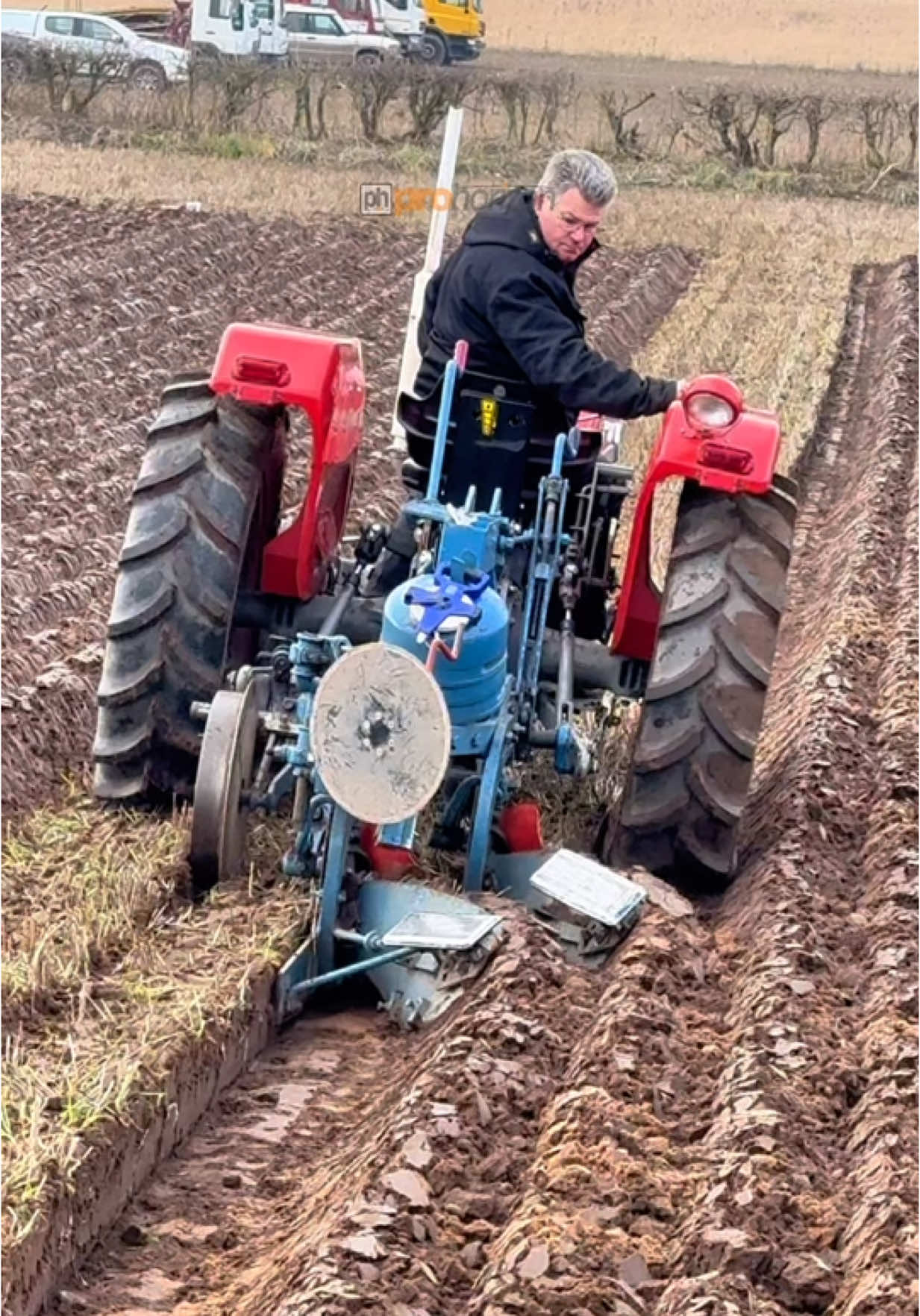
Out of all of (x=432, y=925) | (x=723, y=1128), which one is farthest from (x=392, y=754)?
(x=723, y=1128)

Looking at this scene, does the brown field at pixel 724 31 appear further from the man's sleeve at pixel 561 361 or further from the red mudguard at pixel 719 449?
the man's sleeve at pixel 561 361

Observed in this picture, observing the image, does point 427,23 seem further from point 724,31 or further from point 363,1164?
point 363,1164

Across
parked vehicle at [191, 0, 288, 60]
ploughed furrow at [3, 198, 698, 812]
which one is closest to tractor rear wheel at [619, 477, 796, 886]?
ploughed furrow at [3, 198, 698, 812]

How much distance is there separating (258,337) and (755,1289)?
3.01 m

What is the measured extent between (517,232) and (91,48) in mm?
26534

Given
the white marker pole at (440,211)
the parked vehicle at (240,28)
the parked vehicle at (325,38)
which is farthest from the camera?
the parked vehicle at (325,38)

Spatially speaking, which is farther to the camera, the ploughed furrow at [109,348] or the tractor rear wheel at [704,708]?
the ploughed furrow at [109,348]

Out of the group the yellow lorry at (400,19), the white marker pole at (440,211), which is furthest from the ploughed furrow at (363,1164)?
the yellow lorry at (400,19)

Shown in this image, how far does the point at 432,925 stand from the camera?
483cm

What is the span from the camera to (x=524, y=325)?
18.1ft

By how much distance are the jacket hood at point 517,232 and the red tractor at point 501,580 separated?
34 cm

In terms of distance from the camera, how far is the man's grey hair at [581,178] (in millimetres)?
5480

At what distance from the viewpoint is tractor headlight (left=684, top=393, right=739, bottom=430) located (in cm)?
549

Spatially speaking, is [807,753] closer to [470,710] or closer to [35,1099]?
[470,710]
